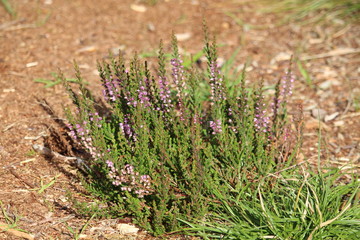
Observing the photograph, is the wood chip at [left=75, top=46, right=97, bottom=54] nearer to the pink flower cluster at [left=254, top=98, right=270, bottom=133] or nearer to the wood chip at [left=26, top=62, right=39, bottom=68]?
the wood chip at [left=26, top=62, right=39, bottom=68]

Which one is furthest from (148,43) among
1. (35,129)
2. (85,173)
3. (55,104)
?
(85,173)

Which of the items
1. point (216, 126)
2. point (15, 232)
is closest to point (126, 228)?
point (15, 232)

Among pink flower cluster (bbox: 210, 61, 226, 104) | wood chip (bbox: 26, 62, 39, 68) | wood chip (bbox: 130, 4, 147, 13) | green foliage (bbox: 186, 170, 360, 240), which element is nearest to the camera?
green foliage (bbox: 186, 170, 360, 240)

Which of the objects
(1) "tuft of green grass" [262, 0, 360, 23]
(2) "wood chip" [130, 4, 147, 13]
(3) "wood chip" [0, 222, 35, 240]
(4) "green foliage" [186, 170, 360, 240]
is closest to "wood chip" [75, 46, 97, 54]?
(2) "wood chip" [130, 4, 147, 13]

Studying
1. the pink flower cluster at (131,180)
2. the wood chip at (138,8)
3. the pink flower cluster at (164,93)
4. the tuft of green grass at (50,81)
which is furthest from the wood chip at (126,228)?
the wood chip at (138,8)

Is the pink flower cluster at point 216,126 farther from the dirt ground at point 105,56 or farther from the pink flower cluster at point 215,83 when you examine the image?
the dirt ground at point 105,56
